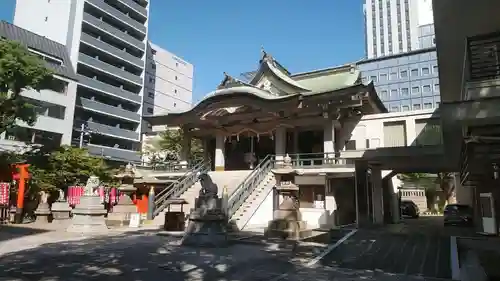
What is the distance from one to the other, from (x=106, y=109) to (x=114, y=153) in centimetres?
581

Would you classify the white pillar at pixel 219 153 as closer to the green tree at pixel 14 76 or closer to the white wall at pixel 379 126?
the white wall at pixel 379 126

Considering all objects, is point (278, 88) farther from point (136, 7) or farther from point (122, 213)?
point (136, 7)

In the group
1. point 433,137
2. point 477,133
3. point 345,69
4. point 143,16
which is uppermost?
point 143,16

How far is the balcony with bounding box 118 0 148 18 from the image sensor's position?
5233 cm

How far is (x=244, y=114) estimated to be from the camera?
24688mm

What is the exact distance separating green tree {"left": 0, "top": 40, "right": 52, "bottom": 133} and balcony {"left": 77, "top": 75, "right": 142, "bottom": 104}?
2429 cm

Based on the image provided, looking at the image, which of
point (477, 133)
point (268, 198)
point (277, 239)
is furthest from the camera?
point (268, 198)

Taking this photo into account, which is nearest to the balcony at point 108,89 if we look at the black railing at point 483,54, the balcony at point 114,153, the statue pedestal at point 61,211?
the balcony at point 114,153

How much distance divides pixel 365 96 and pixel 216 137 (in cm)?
1090

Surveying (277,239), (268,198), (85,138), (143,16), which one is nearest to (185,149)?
(268,198)

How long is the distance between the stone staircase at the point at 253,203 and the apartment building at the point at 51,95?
84.7 ft

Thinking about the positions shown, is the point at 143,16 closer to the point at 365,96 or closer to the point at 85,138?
the point at 85,138

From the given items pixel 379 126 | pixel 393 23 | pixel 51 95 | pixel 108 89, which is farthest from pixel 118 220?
pixel 393 23

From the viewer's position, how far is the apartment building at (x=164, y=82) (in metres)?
58.3
